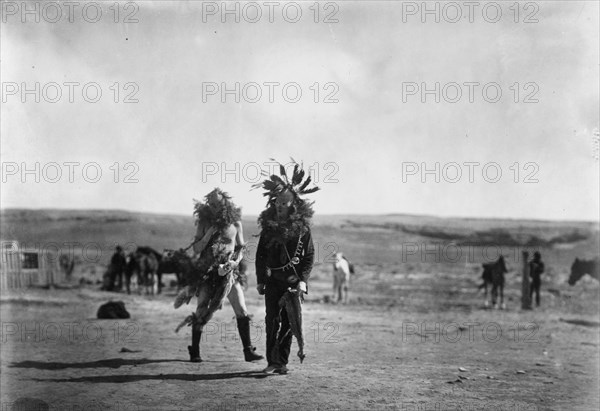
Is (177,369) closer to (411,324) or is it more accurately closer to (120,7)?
(120,7)

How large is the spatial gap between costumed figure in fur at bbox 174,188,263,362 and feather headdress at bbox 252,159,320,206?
0.62 meters

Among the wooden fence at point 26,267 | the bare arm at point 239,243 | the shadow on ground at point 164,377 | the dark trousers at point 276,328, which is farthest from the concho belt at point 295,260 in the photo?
the wooden fence at point 26,267

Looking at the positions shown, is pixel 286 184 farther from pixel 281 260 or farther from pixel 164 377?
pixel 164 377

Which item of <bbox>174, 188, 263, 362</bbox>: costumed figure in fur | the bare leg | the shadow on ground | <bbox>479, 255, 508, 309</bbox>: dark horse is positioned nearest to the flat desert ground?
the shadow on ground

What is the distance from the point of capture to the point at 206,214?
8.04 m

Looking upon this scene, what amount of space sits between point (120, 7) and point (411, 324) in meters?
7.64

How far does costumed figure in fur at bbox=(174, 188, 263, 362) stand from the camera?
313 inches

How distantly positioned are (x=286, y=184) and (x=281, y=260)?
2.79 ft

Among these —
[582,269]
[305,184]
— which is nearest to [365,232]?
[582,269]

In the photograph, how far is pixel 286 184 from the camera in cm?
757

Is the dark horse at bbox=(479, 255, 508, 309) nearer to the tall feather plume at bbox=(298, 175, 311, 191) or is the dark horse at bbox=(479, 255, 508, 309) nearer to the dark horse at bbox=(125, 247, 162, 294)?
the dark horse at bbox=(125, 247, 162, 294)

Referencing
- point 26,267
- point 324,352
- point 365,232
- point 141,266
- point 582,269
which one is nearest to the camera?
point 324,352

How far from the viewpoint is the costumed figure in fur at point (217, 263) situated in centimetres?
795

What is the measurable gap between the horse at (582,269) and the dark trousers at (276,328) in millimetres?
10919
